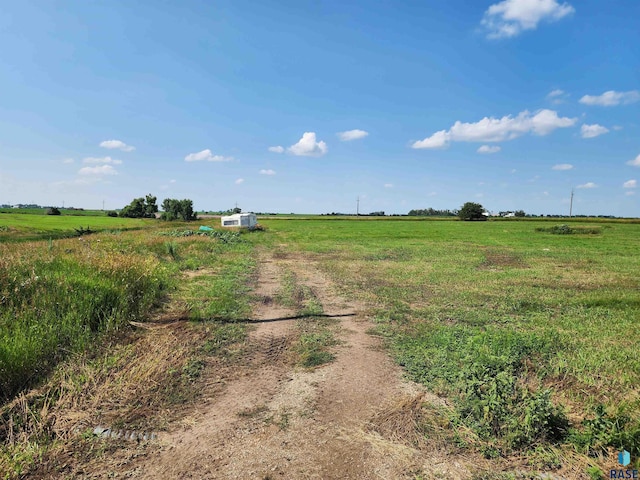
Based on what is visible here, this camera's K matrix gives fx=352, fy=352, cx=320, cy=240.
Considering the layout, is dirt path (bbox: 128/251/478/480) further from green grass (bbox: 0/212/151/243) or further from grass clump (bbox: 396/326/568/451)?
green grass (bbox: 0/212/151/243)

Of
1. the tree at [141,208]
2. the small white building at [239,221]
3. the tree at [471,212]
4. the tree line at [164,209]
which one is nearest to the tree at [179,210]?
the tree line at [164,209]

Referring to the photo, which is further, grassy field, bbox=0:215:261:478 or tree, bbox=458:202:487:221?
tree, bbox=458:202:487:221

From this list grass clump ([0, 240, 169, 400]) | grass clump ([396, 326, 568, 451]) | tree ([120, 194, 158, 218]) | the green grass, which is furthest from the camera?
tree ([120, 194, 158, 218])

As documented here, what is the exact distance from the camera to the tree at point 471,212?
117938 millimetres

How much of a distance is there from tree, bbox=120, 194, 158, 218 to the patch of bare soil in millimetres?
111560

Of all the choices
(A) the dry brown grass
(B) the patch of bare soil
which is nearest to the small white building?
(A) the dry brown grass

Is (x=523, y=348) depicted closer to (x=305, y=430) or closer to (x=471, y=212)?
(x=305, y=430)

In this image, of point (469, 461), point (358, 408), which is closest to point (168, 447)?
point (358, 408)

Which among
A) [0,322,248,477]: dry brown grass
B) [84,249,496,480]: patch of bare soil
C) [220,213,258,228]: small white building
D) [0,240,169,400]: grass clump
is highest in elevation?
[220,213,258,228]: small white building

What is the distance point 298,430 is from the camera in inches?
146

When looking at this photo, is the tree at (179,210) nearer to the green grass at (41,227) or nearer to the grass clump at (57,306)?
the green grass at (41,227)

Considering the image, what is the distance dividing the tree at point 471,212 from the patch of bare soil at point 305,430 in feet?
403

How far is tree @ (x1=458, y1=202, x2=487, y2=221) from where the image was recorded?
4643 inches

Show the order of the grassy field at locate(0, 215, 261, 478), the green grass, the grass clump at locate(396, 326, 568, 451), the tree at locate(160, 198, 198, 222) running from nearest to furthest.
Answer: the grass clump at locate(396, 326, 568, 451) < the grassy field at locate(0, 215, 261, 478) < the green grass < the tree at locate(160, 198, 198, 222)
